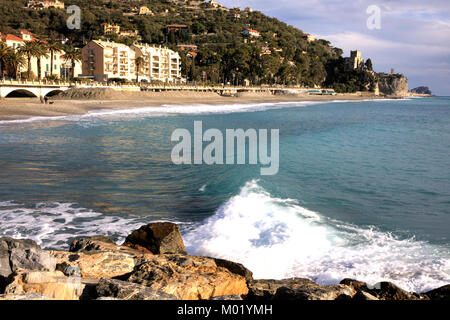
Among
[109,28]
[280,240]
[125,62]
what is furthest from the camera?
[109,28]

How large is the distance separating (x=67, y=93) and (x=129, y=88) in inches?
673

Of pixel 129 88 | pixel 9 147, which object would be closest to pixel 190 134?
pixel 9 147

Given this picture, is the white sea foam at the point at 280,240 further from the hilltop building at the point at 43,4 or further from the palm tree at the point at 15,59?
the hilltop building at the point at 43,4

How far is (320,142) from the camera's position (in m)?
29.2

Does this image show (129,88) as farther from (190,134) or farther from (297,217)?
(297,217)

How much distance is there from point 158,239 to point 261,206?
4.92m

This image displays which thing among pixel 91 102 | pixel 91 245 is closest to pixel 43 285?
pixel 91 245

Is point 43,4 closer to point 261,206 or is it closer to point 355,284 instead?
point 261,206

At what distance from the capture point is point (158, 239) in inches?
303

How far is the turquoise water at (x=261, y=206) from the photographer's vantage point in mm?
8367

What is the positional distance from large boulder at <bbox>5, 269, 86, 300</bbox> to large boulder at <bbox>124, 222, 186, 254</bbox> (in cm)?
261

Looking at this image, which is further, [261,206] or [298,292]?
[261,206]

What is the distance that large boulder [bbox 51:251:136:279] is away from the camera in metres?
5.80
